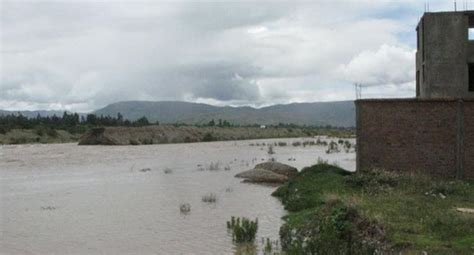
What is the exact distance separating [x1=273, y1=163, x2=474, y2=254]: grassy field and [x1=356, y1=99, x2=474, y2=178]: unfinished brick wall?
3.67 feet

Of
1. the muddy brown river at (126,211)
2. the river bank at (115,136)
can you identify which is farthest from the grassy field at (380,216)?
the river bank at (115,136)

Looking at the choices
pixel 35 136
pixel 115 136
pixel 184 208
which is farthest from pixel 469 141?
pixel 35 136

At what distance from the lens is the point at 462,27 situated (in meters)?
29.7

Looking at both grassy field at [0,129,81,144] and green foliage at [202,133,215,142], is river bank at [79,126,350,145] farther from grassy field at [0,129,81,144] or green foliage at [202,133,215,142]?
grassy field at [0,129,81,144]

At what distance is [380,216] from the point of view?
15.2 metres

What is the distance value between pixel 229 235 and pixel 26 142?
8555cm

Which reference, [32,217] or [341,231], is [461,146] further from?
[32,217]

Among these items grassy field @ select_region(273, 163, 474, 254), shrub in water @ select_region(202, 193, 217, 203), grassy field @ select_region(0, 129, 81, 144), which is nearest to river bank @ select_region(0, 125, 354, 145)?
grassy field @ select_region(0, 129, 81, 144)

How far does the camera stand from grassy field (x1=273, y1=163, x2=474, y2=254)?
1224 centimetres

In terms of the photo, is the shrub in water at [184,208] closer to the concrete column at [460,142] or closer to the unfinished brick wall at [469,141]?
the concrete column at [460,142]

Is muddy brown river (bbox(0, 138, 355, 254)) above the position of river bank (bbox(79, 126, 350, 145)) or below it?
below

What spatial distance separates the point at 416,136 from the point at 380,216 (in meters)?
10.5

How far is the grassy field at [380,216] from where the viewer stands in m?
12.2

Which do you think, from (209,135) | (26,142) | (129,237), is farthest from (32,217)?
(209,135)
